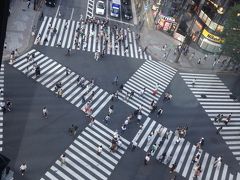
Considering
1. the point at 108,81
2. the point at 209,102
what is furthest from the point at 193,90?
the point at 108,81

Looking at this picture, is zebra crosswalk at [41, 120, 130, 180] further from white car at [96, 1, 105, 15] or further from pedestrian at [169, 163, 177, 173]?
white car at [96, 1, 105, 15]

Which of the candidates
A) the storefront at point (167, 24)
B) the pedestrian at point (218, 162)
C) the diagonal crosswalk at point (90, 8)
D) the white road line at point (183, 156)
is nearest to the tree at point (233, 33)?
the storefront at point (167, 24)

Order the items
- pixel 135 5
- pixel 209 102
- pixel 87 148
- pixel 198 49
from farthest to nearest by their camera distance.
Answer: pixel 135 5 < pixel 198 49 < pixel 209 102 < pixel 87 148

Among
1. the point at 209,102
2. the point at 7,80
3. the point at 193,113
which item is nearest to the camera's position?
the point at 7,80

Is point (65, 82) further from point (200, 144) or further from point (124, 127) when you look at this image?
point (200, 144)

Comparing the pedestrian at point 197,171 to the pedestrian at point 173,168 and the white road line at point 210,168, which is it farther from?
the pedestrian at point 173,168

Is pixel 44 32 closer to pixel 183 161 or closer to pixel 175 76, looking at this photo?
pixel 175 76
